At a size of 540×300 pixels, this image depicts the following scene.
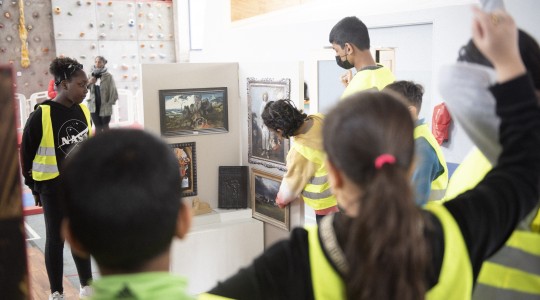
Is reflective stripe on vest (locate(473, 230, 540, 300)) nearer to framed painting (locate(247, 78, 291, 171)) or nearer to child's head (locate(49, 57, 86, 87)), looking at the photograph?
framed painting (locate(247, 78, 291, 171))

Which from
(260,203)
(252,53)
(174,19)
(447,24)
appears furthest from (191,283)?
(174,19)

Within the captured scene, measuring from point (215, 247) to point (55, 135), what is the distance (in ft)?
4.70

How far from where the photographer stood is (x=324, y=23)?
573cm

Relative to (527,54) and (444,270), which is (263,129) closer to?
(527,54)

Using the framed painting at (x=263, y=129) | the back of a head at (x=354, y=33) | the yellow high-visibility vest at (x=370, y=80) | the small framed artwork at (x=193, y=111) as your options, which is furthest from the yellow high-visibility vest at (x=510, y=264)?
the small framed artwork at (x=193, y=111)

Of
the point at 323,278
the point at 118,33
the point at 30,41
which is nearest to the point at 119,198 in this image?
the point at 323,278

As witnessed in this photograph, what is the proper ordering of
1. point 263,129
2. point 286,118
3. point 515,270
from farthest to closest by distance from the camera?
point 263,129
point 286,118
point 515,270

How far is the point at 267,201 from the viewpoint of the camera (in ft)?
13.0

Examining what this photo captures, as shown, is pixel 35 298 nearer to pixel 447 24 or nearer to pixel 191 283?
pixel 191 283

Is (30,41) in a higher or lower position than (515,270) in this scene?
higher

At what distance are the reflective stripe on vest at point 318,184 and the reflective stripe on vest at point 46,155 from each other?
5.11 ft

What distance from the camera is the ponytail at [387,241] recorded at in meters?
0.90

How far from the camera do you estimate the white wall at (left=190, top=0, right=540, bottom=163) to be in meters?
4.26

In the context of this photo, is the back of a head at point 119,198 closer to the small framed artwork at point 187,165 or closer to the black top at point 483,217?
the black top at point 483,217
